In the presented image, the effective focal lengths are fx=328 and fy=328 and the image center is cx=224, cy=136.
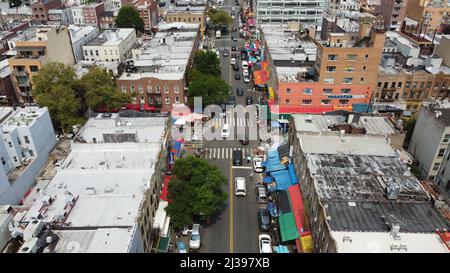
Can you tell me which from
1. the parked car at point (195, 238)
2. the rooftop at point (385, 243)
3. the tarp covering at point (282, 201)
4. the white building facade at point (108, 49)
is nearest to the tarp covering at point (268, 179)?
the tarp covering at point (282, 201)

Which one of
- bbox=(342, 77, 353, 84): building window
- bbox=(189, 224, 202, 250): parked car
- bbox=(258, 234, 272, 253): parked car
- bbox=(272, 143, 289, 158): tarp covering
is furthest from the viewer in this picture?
bbox=(342, 77, 353, 84): building window

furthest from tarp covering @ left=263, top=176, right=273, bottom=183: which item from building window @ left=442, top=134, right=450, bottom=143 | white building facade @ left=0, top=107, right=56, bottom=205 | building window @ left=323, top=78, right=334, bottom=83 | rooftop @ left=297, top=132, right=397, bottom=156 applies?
white building facade @ left=0, top=107, right=56, bottom=205

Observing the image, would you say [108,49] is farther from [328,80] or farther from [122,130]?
[328,80]

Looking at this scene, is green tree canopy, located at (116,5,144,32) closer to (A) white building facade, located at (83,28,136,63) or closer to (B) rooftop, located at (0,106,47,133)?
(A) white building facade, located at (83,28,136,63)

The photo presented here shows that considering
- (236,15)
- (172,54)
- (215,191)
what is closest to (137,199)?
(215,191)

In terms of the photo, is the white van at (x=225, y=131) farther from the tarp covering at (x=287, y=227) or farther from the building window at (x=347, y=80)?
the tarp covering at (x=287, y=227)
